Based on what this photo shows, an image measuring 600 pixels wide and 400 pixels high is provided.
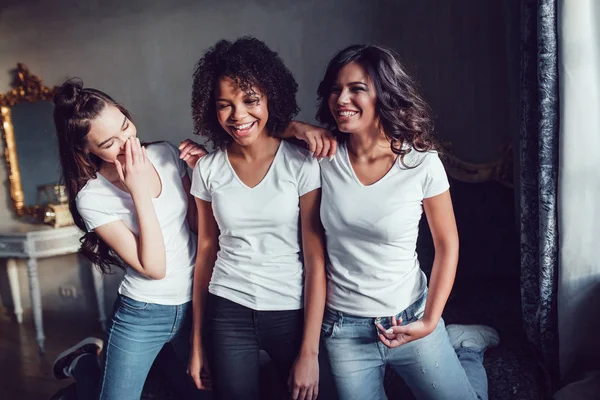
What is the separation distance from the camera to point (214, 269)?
1420mm

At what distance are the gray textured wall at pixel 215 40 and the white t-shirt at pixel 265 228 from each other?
1.38m

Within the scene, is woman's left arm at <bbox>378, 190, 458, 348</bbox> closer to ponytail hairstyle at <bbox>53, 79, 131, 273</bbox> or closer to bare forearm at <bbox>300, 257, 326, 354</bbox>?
bare forearm at <bbox>300, 257, 326, 354</bbox>

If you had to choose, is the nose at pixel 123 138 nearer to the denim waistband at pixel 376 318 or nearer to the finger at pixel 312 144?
the finger at pixel 312 144

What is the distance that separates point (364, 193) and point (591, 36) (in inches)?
31.8

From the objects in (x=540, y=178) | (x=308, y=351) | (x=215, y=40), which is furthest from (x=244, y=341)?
(x=215, y=40)

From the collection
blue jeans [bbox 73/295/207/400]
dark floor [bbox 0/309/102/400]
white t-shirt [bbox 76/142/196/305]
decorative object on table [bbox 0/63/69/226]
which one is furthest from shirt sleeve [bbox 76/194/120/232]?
decorative object on table [bbox 0/63/69/226]

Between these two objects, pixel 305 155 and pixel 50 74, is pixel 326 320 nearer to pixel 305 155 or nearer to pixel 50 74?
pixel 305 155

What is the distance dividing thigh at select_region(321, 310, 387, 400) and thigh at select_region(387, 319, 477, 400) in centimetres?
5

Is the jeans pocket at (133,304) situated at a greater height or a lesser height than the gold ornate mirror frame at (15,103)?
lesser

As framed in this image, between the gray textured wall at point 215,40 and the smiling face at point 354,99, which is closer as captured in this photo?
the smiling face at point 354,99

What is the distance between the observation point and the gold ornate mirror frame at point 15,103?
3.51 m

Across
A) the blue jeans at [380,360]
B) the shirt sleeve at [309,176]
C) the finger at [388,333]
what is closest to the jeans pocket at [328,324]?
the blue jeans at [380,360]

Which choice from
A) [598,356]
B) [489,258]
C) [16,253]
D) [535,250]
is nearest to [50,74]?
[16,253]

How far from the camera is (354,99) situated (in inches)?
50.6
